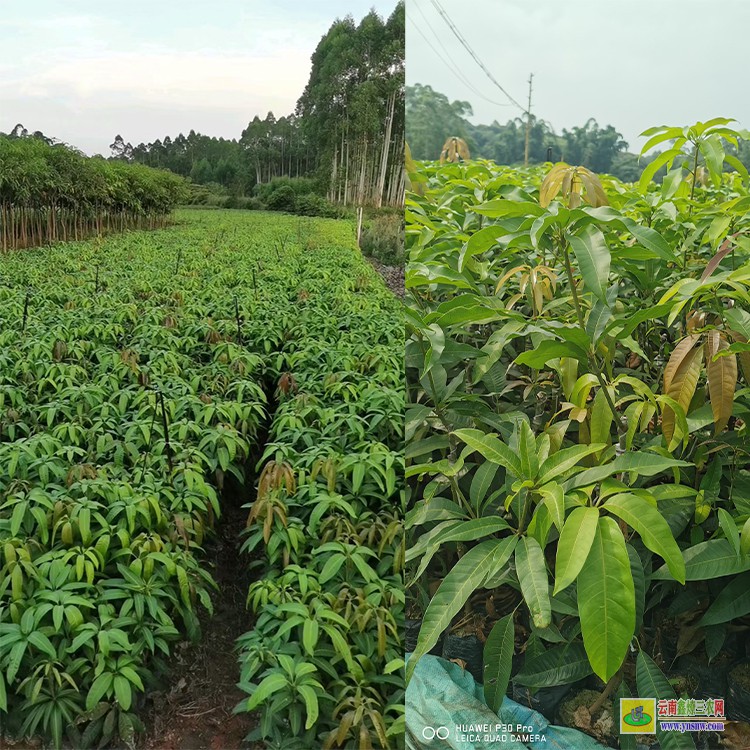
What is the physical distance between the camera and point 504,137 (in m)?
1.41

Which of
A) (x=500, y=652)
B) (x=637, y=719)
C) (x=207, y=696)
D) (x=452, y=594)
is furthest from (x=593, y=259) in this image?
(x=207, y=696)

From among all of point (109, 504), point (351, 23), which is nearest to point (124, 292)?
point (109, 504)

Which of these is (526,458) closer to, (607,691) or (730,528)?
(730,528)

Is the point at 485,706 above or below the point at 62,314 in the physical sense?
below

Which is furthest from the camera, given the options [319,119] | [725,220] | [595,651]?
[319,119]

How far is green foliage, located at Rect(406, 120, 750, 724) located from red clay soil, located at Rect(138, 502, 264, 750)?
374mm

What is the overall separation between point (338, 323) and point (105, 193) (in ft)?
2.44

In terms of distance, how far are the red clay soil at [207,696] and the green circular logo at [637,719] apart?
601 millimetres

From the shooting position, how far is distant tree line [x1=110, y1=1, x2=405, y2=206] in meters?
1.37

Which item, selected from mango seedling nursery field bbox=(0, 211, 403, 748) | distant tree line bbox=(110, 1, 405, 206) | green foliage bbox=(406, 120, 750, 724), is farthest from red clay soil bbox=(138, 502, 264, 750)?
distant tree line bbox=(110, 1, 405, 206)

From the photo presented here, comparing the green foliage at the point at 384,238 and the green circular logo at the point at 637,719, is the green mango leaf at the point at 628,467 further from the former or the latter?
the green foliage at the point at 384,238

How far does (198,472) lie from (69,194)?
995 mm

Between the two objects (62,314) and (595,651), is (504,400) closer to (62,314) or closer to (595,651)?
(595,651)

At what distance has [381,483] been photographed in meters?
1.35
